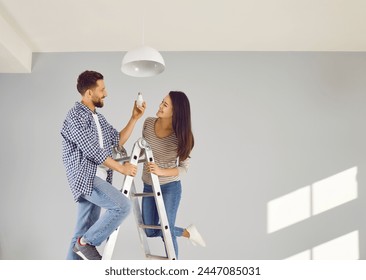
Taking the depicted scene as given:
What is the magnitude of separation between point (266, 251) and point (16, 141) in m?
2.62

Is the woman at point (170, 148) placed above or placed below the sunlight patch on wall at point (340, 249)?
above

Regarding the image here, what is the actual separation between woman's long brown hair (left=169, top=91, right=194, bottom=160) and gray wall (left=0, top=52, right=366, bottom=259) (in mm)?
1449

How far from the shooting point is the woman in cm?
310

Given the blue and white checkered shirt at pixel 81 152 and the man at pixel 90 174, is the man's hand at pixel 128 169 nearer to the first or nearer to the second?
the man at pixel 90 174

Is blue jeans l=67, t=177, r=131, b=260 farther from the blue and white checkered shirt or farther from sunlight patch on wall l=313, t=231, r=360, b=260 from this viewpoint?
sunlight patch on wall l=313, t=231, r=360, b=260

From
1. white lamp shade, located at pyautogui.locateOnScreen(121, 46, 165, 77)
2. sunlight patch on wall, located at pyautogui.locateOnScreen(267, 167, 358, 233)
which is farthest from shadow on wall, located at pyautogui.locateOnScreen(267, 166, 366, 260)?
white lamp shade, located at pyautogui.locateOnScreen(121, 46, 165, 77)

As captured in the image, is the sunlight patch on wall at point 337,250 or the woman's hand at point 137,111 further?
the sunlight patch on wall at point 337,250

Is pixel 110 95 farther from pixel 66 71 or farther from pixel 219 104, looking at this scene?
pixel 219 104

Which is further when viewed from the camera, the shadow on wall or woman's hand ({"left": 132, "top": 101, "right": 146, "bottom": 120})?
the shadow on wall

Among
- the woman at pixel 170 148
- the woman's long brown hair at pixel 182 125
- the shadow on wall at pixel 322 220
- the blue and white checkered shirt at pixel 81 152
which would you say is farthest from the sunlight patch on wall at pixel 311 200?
the blue and white checkered shirt at pixel 81 152

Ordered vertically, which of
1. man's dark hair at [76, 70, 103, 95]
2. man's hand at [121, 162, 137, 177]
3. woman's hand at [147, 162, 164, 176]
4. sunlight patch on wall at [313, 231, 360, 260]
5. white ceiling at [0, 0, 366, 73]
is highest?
white ceiling at [0, 0, 366, 73]

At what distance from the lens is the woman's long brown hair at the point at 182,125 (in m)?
3.09

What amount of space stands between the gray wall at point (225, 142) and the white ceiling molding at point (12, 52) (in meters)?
0.09
